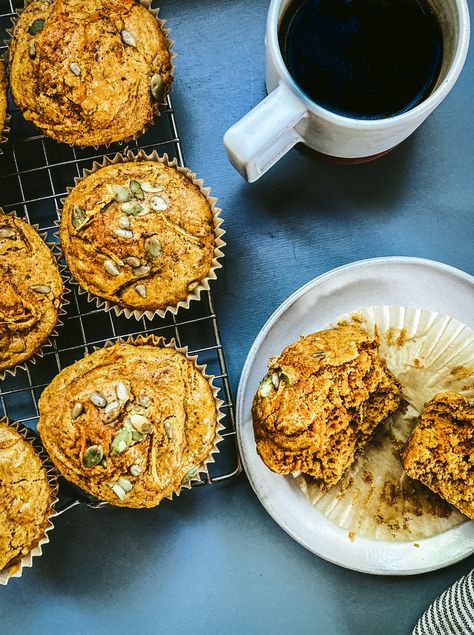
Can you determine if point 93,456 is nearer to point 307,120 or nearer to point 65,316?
point 65,316

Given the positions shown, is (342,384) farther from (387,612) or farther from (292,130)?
(387,612)

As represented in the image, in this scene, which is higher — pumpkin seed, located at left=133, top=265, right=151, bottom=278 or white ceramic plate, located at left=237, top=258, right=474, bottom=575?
pumpkin seed, located at left=133, top=265, right=151, bottom=278

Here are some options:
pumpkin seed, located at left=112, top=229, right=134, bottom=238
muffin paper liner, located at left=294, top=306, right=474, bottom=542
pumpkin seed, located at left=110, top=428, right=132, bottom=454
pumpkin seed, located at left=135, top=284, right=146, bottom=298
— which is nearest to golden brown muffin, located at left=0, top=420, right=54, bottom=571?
pumpkin seed, located at left=110, top=428, right=132, bottom=454

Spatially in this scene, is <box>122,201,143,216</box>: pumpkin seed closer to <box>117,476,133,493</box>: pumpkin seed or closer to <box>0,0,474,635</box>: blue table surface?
<box>0,0,474,635</box>: blue table surface

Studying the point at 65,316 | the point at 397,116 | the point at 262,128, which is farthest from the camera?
the point at 65,316

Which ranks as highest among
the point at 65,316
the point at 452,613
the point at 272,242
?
the point at 272,242

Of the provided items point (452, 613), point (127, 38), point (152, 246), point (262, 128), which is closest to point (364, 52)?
point (262, 128)

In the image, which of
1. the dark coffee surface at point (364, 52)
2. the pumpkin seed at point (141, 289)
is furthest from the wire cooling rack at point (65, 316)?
the dark coffee surface at point (364, 52)
